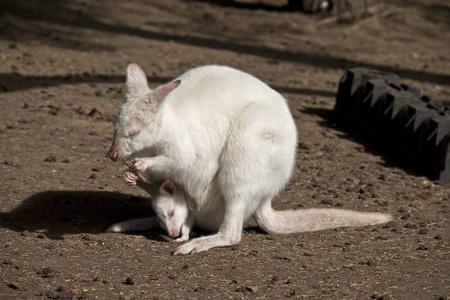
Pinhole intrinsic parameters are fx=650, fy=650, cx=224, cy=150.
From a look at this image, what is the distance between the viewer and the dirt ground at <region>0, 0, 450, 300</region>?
3.14m

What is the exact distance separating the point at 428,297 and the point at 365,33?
674 centimetres

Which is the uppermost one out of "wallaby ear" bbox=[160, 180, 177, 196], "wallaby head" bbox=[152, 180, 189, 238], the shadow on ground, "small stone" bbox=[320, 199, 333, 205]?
"wallaby ear" bbox=[160, 180, 177, 196]

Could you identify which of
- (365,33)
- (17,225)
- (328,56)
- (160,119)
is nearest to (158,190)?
(160,119)

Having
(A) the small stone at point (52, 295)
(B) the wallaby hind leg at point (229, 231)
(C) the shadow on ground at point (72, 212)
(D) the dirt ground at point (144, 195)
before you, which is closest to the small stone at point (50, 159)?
(D) the dirt ground at point (144, 195)

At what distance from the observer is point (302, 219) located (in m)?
3.83

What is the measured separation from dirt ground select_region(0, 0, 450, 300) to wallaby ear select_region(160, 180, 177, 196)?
0.29 metres

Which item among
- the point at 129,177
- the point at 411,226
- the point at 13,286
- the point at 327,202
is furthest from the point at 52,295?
the point at 411,226

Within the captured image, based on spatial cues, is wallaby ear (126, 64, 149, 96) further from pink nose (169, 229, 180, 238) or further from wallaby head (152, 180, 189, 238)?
pink nose (169, 229, 180, 238)

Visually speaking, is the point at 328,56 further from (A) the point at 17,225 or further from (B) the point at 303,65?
(A) the point at 17,225

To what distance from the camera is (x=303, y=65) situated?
7855 millimetres

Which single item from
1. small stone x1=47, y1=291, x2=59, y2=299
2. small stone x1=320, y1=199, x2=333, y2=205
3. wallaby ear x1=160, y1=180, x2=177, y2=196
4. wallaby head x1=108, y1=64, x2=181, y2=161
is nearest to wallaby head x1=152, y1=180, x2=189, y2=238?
wallaby ear x1=160, y1=180, x2=177, y2=196

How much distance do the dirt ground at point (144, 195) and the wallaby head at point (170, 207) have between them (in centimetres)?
11

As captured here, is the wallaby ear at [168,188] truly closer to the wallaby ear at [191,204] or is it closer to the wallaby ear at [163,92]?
the wallaby ear at [191,204]

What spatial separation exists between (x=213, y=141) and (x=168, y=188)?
1.23 feet
